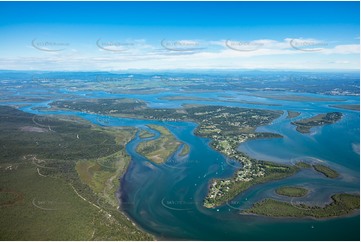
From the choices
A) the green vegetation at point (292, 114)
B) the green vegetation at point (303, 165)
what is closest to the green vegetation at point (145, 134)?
the green vegetation at point (303, 165)

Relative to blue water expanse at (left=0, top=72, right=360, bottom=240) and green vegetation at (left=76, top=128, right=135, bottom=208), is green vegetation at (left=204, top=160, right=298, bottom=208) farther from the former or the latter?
green vegetation at (left=76, top=128, right=135, bottom=208)

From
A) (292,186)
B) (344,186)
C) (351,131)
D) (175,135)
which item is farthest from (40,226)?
(351,131)

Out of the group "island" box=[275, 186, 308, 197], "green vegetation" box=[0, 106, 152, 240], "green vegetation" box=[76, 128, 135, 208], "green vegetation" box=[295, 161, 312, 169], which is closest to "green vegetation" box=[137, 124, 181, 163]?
"green vegetation" box=[76, 128, 135, 208]

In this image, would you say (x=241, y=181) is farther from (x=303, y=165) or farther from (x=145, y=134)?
(x=145, y=134)

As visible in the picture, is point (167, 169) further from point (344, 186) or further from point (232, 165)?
point (344, 186)

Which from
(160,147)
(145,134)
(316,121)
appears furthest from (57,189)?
(316,121)

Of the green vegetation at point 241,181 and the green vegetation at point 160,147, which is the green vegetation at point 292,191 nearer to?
the green vegetation at point 241,181

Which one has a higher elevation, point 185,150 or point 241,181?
point 241,181
